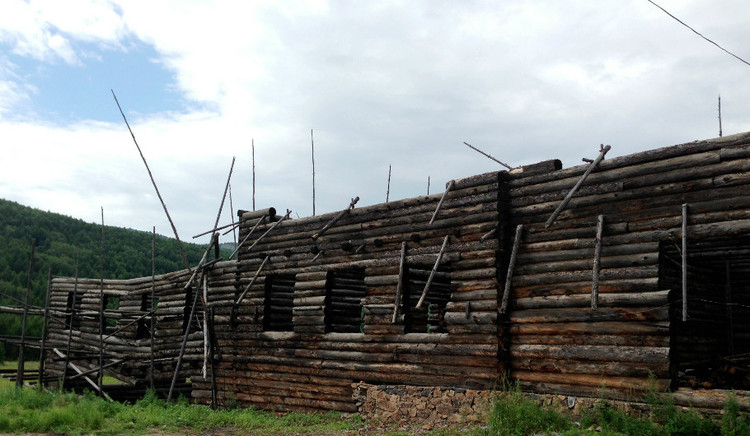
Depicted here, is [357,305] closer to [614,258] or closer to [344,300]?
[344,300]

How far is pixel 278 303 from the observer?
17000mm

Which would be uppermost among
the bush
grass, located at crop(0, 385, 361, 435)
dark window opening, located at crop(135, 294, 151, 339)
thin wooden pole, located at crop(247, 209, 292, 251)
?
thin wooden pole, located at crop(247, 209, 292, 251)

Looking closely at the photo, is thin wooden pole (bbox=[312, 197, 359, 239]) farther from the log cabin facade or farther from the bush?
the bush

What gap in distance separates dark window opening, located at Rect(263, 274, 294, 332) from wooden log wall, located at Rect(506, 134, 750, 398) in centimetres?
706

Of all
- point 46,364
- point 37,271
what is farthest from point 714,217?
point 37,271

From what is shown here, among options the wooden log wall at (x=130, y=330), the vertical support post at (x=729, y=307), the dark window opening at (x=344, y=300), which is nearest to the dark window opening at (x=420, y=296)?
the dark window opening at (x=344, y=300)

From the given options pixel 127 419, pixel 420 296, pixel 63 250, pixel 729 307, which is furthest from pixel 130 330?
pixel 63 250

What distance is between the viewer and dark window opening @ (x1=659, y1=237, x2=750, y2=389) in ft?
34.4

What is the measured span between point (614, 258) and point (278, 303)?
938 cm

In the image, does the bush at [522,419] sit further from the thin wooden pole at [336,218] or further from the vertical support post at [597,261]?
the thin wooden pole at [336,218]

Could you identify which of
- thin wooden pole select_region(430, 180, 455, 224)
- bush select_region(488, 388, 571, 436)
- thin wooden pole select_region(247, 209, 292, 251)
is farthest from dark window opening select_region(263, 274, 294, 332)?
bush select_region(488, 388, 571, 436)

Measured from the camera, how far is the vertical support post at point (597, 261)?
10359 mm

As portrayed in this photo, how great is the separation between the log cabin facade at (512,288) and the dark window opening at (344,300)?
54 millimetres

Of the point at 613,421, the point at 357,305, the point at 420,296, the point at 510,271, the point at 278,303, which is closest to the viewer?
the point at 613,421
